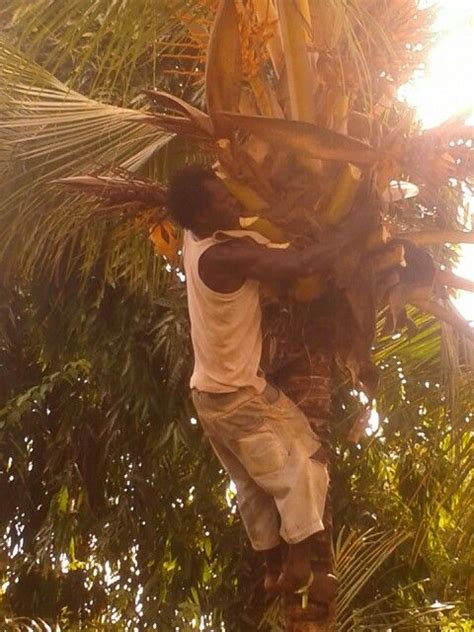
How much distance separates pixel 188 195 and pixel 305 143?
1.39 ft

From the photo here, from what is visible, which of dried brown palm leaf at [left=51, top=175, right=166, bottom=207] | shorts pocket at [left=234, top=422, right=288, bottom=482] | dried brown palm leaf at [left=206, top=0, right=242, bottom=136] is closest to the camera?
dried brown palm leaf at [left=206, top=0, right=242, bottom=136]

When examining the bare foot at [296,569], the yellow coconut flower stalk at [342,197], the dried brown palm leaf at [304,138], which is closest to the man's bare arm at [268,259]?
the yellow coconut flower stalk at [342,197]

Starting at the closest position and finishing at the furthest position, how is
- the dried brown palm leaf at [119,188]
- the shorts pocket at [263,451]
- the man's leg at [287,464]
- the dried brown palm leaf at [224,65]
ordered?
the dried brown palm leaf at [224,65] → the man's leg at [287,464] → the shorts pocket at [263,451] → the dried brown palm leaf at [119,188]

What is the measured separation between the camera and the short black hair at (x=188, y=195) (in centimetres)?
336

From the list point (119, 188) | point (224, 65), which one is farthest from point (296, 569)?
point (224, 65)

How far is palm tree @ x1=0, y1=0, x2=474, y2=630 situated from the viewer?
3.22m

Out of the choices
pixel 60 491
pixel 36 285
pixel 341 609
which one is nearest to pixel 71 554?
pixel 60 491

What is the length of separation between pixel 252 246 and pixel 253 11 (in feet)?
2.58

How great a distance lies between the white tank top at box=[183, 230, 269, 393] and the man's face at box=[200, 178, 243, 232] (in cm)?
7

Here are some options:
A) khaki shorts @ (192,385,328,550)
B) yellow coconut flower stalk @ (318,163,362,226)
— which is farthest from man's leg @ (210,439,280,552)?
yellow coconut flower stalk @ (318,163,362,226)

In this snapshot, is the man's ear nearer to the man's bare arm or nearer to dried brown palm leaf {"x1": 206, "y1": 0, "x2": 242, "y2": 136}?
the man's bare arm

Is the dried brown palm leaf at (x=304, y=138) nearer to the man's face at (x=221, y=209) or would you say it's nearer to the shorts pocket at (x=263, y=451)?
the man's face at (x=221, y=209)

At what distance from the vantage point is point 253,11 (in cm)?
343

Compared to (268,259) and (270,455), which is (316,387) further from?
(268,259)
